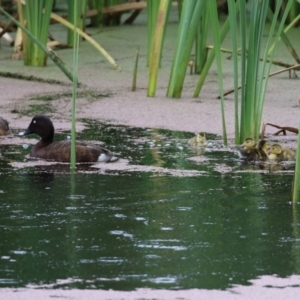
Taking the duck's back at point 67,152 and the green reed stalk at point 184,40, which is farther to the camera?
the green reed stalk at point 184,40

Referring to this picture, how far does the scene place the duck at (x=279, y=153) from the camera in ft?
17.0

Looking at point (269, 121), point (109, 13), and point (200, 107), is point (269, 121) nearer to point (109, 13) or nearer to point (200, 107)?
point (200, 107)

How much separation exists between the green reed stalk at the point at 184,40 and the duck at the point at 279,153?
44.1 inches

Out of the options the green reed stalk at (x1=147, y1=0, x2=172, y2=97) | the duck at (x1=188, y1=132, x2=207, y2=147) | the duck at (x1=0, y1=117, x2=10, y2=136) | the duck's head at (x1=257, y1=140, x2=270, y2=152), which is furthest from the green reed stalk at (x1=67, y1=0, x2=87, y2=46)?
the duck's head at (x1=257, y1=140, x2=270, y2=152)

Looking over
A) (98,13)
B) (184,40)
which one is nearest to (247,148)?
(184,40)

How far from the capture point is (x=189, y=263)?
3.25m

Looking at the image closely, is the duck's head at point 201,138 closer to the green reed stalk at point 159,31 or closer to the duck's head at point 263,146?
the duck's head at point 263,146

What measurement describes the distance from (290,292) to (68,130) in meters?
3.48

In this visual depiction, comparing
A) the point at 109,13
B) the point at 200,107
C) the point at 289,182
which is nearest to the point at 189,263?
the point at 289,182

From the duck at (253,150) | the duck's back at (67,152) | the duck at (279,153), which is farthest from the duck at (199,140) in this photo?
the duck's back at (67,152)

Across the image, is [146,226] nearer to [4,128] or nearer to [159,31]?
[4,128]

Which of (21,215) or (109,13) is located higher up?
(109,13)

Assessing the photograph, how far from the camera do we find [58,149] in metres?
5.32

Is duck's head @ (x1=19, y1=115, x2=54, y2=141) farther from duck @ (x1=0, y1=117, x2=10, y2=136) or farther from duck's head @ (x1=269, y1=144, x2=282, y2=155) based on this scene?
duck's head @ (x1=269, y1=144, x2=282, y2=155)
